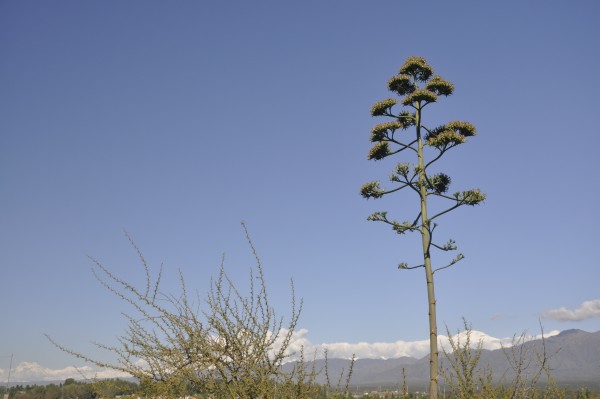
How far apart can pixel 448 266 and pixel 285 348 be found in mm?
5744

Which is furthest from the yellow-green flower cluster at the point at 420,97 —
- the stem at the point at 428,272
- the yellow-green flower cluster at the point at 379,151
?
the yellow-green flower cluster at the point at 379,151

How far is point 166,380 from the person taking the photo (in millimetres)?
5328

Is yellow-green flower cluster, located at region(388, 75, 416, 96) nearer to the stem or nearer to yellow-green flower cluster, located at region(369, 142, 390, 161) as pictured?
the stem

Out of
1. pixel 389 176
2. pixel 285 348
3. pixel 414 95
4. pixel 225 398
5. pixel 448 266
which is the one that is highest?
pixel 414 95

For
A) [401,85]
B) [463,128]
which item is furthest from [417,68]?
[463,128]

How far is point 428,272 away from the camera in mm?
10094

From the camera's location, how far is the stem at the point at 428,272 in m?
8.92

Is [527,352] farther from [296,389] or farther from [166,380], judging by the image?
[166,380]

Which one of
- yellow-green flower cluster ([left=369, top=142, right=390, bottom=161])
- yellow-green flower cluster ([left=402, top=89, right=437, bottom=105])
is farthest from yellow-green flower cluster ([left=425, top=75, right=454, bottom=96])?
yellow-green flower cluster ([left=369, top=142, right=390, bottom=161])

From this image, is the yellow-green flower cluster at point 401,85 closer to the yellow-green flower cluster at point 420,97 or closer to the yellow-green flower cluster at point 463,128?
the yellow-green flower cluster at point 420,97

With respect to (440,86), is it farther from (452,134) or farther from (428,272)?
(428,272)

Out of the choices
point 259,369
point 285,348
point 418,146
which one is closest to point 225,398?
point 259,369

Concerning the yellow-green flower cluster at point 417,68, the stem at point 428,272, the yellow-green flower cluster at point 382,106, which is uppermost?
the yellow-green flower cluster at point 417,68

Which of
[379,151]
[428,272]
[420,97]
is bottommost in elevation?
[428,272]
